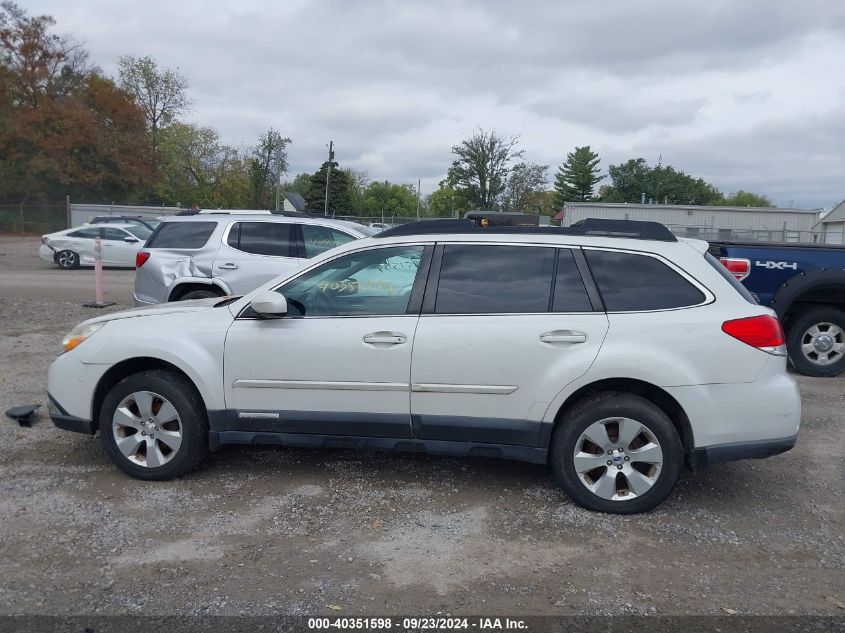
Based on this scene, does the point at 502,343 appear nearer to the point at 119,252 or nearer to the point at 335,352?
the point at 335,352

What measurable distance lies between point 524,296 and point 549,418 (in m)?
0.76

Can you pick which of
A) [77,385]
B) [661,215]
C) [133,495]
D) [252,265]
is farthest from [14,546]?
[661,215]

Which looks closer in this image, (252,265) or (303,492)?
(303,492)

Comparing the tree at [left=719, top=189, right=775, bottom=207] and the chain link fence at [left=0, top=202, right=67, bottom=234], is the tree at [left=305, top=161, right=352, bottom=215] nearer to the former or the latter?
the chain link fence at [left=0, top=202, right=67, bottom=234]

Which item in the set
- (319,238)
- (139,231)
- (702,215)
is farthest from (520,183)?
(319,238)

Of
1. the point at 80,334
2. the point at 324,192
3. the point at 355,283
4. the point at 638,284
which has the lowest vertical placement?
the point at 80,334

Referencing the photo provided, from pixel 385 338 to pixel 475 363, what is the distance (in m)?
0.58

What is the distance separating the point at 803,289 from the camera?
784cm

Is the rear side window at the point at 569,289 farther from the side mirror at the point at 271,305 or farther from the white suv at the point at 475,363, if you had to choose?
the side mirror at the point at 271,305

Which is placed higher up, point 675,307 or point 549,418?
point 675,307

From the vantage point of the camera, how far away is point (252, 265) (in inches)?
348

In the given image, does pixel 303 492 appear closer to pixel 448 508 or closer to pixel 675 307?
pixel 448 508

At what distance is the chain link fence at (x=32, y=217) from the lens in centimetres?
4094

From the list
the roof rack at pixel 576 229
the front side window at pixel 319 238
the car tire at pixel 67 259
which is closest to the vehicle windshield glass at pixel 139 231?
the car tire at pixel 67 259
